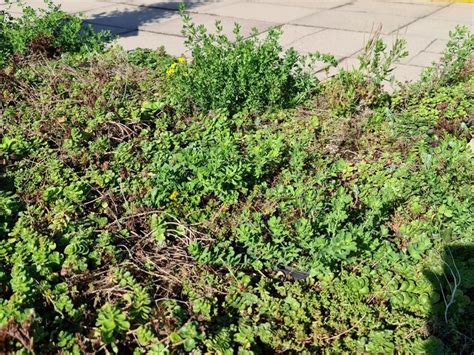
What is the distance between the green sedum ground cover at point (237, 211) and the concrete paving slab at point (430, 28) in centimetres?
264

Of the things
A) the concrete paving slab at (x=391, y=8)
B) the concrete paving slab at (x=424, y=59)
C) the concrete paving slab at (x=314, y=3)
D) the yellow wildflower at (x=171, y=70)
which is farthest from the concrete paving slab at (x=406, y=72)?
the concrete paving slab at (x=314, y=3)

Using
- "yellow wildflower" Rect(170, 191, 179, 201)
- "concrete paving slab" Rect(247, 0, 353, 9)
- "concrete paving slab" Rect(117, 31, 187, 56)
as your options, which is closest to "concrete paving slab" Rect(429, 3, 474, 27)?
"concrete paving slab" Rect(247, 0, 353, 9)

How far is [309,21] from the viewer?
831 centimetres

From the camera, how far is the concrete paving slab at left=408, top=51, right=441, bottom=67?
6125 millimetres

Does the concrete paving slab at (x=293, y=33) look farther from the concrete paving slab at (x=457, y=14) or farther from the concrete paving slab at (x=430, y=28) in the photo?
the concrete paving slab at (x=457, y=14)

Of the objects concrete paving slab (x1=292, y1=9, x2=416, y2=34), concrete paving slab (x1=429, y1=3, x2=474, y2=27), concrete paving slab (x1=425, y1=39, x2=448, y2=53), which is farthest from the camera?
concrete paving slab (x1=429, y1=3, x2=474, y2=27)

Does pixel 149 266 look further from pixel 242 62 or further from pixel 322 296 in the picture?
pixel 242 62

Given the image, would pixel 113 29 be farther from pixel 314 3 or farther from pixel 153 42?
pixel 314 3

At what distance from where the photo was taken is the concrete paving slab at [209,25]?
784 centimetres

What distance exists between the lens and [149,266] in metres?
2.90

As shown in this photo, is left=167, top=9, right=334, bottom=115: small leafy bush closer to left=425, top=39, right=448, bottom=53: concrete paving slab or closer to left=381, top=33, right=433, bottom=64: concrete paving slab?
left=381, top=33, right=433, bottom=64: concrete paving slab

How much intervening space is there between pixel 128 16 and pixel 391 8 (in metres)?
4.52

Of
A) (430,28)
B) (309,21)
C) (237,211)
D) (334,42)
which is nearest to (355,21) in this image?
(309,21)

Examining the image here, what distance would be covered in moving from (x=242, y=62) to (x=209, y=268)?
84.6 inches
